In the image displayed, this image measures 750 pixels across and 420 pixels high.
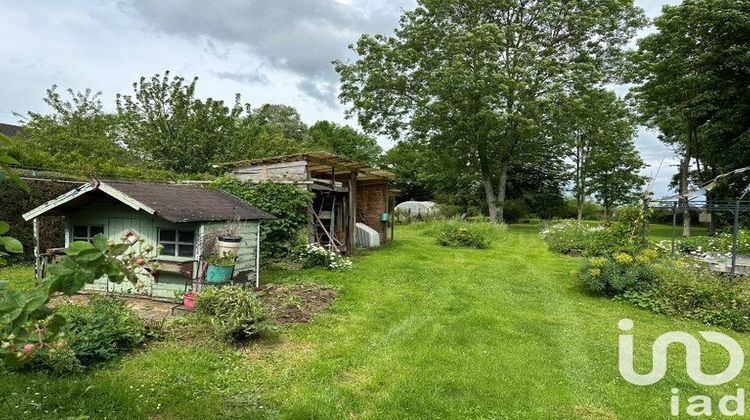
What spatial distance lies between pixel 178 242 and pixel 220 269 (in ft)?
3.27

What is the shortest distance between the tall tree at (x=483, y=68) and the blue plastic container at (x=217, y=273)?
16099mm

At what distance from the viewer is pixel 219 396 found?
13.3 ft

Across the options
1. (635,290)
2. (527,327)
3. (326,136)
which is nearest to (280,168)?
(527,327)

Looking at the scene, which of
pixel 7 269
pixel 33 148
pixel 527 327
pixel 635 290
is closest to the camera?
pixel 527 327

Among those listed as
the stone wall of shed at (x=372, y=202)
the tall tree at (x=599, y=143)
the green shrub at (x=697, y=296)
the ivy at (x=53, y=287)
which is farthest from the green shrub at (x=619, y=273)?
the tall tree at (x=599, y=143)

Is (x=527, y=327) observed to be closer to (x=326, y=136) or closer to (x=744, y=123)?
(x=744, y=123)

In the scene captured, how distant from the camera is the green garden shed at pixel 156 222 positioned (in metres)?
6.90

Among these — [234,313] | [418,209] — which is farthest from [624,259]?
[418,209]

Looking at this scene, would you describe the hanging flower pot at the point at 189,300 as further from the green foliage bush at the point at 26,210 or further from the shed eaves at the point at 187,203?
the green foliage bush at the point at 26,210

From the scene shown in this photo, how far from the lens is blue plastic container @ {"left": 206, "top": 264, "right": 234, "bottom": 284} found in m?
6.98

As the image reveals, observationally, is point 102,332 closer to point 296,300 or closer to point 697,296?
point 296,300

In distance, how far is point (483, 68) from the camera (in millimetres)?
20953

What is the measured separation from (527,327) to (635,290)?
3.37m

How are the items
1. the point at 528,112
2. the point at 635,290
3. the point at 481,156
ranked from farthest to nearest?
the point at 481,156 → the point at 528,112 → the point at 635,290
